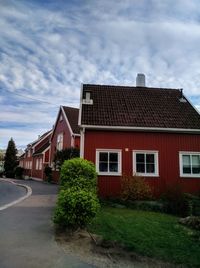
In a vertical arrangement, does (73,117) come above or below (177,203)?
above

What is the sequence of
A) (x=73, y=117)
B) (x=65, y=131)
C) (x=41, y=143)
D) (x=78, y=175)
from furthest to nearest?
(x=41, y=143), (x=73, y=117), (x=65, y=131), (x=78, y=175)

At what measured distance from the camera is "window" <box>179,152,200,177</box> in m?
15.8

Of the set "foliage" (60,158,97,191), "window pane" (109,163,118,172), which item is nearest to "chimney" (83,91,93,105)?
"window pane" (109,163,118,172)

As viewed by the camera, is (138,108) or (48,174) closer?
(138,108)

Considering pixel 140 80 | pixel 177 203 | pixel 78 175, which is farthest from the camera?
pixel 140 80

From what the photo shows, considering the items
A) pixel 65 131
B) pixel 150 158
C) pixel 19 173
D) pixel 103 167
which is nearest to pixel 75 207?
pixel 103 167

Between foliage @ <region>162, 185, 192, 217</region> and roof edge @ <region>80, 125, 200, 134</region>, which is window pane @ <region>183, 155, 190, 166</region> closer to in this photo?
roof edge @ <region>80, 125, 200, 134</region>

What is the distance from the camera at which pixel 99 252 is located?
6031 mm

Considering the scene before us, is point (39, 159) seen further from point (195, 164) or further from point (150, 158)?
point (195, 164)

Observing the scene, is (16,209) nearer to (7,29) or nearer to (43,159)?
(7,29)

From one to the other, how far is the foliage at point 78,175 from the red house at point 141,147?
635 cm

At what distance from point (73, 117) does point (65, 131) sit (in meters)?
1.75

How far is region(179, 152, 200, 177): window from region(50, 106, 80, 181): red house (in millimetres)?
11640

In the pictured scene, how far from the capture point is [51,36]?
519 inches
